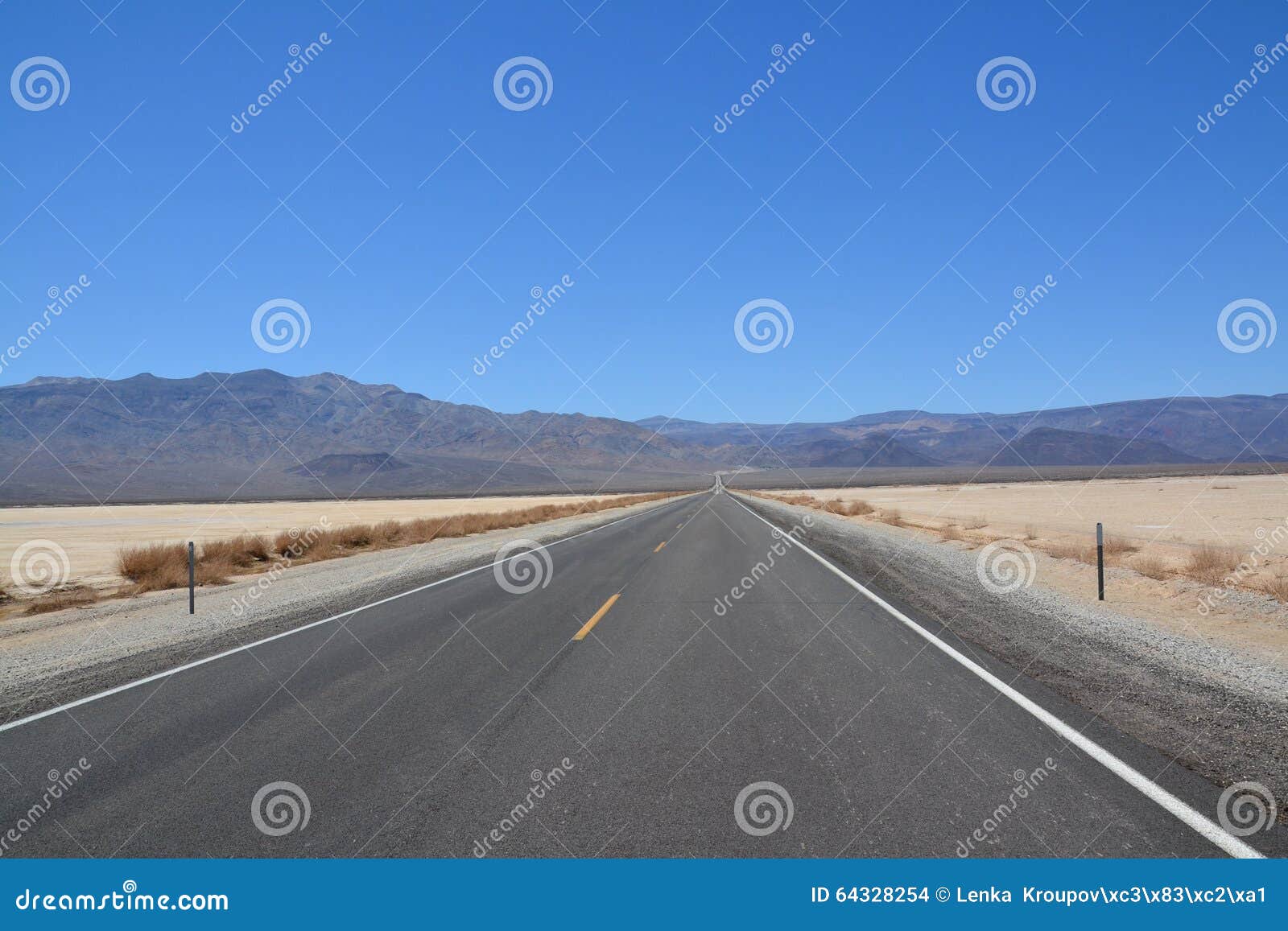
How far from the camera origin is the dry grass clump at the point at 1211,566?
1362 cm

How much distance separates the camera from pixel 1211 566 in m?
14.6

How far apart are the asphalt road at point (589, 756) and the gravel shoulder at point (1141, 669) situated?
38cm

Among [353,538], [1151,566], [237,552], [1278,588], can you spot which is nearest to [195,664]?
[1278,588]

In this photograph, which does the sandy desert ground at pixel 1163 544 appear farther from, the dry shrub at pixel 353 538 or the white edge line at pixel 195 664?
the dry shrub at pixel 353 538

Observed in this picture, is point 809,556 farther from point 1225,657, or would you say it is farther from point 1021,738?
point 1021,738

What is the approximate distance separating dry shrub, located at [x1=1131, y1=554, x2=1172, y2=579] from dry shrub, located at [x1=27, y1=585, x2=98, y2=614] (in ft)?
65.1

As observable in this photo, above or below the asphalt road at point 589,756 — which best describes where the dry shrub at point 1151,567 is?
above

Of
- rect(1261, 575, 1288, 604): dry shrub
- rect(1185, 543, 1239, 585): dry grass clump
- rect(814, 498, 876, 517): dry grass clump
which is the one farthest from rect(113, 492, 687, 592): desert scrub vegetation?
rect(814, 498, 876, 517): dry grass clump

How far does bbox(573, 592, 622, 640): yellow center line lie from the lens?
977 cm

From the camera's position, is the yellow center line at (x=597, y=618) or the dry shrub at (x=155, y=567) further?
the dry shrub at (x=155, y=567)

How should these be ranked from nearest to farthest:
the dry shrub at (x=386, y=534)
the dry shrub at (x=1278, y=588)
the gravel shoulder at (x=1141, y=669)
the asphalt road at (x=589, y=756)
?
the asphalt road at (x=589, y=756)
the gravel shoulder at (x=1141, y=669)
the dry shrub at (x=1278, y=588)
the dry shrub at (x=386, y=534)

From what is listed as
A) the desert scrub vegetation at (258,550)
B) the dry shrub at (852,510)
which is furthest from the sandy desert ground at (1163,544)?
the desert scrub vegetation at (258,550)

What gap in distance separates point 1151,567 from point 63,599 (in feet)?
69.0

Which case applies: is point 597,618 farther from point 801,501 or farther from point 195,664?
point 801,501
